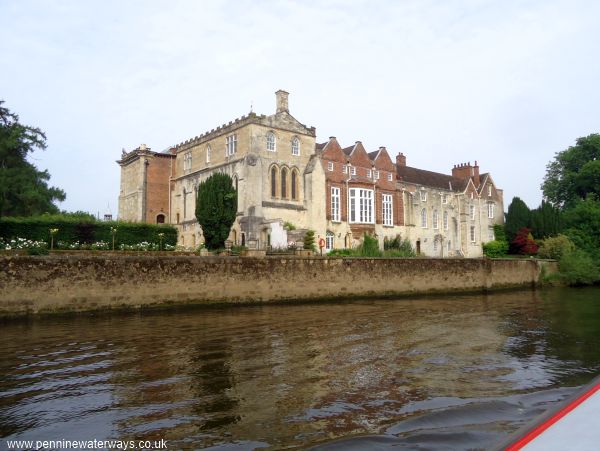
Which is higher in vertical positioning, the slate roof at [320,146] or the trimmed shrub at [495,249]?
the slate roof at [320,146]

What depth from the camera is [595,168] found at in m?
54.9

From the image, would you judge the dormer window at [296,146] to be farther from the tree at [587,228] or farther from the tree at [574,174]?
the tree at [574,174]

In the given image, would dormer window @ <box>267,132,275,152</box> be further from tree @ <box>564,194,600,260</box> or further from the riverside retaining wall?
tree @ <box>564,194,600,260</box>

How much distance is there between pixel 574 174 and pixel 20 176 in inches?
2407

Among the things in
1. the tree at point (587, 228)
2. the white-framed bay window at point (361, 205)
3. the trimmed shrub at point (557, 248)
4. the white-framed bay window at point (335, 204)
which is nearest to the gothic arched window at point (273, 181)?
the white-framed bay window at point (335, 204)

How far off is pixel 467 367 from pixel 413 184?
4211cm

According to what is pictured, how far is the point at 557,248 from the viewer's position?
43.7 metres

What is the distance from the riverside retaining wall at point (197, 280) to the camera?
1858cm

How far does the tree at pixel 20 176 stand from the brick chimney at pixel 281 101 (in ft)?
71.1

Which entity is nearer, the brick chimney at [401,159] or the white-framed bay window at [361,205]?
the white-framed bay window at [361,205]

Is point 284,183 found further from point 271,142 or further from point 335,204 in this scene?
point 335,204

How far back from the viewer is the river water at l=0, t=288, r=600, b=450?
5887 mm

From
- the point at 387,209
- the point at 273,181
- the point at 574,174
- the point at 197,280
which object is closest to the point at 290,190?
the point at 273,181

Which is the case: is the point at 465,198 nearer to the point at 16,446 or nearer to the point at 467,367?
the point at 467,367
